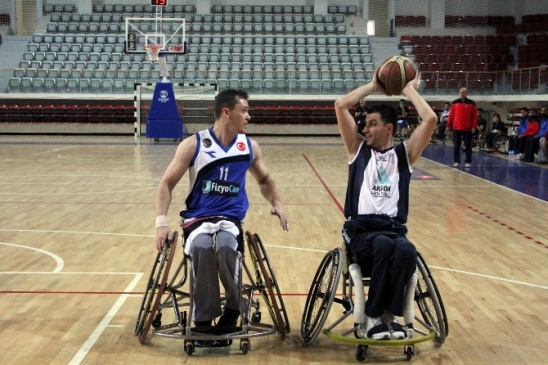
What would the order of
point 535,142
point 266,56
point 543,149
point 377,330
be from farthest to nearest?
point 266,56
point 535,142
point 543,149
point 377,330

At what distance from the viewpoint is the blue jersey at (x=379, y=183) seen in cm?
464

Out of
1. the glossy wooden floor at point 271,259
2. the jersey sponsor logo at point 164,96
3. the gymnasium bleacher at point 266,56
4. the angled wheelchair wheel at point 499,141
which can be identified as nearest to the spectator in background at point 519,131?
the angled wheelchair wheel at point 499,141

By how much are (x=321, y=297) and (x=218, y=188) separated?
0.83m

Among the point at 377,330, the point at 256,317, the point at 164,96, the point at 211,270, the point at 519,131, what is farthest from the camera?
the point at 164,96

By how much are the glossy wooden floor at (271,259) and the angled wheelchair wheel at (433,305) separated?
0.11m

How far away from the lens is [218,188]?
473 centimetres

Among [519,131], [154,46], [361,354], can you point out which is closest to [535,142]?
[519,131]

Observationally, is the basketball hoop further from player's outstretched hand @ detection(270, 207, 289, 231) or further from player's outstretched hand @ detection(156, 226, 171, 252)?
player's outstretched hand @ detection(156, 226, 171, 252)

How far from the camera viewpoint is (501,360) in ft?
14.3

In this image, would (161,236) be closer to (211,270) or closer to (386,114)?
(211,270)

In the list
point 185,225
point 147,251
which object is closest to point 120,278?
point 147,251

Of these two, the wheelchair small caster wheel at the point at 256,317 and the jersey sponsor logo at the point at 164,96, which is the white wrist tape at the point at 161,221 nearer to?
the wheelchair small caster wheel at the point at 256,317

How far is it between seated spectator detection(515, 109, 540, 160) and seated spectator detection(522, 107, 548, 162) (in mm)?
88

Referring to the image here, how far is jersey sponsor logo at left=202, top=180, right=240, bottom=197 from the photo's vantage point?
472cm
